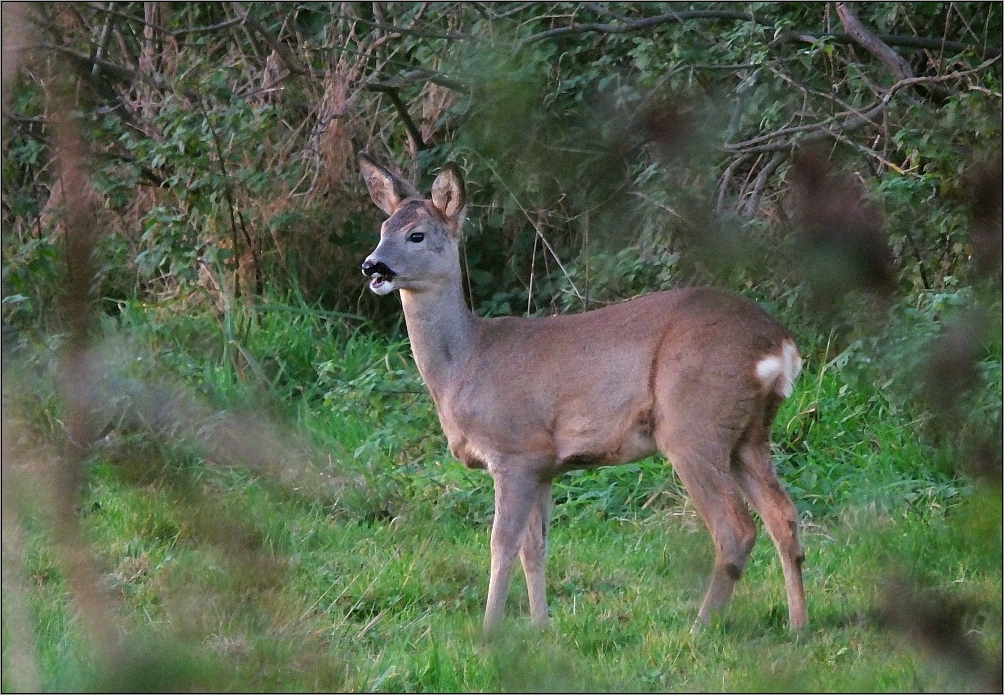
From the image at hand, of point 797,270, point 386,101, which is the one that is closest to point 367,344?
point 386,101

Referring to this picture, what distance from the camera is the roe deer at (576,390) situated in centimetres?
441

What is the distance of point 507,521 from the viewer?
463 cm

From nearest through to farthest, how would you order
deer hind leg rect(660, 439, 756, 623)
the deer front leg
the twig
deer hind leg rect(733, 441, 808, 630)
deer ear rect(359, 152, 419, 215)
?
the twig, deer hind leg rect(660, 439, 756, 623), deer hind leg rect(733, 441, 808, 630), the deer front leg, deer ear rect(359, 152, 419, 215)

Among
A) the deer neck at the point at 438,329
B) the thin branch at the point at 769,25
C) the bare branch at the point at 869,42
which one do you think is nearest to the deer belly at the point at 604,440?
the deer neck at the point at 438,329

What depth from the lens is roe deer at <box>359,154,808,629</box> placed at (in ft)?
14.5

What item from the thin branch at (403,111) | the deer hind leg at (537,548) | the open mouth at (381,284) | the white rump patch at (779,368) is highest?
the thin branch at (403,111)

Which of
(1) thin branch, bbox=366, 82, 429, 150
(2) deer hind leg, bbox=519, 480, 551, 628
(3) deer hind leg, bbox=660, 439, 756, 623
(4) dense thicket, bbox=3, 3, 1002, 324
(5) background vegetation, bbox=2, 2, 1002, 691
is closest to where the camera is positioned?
(5) background vegetation, bbox=2, 2, 1002, 691

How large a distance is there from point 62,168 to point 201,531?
26 centimetres

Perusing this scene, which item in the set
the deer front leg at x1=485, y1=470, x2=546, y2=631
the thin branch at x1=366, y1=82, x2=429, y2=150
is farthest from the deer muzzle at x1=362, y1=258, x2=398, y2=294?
the thin branch at x1=366, y1=82, x2=429, y2=150

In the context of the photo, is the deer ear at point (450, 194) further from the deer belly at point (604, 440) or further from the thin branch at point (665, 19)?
the deer belly at point (604, 440)

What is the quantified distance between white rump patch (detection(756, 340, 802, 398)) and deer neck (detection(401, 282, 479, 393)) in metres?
1.27

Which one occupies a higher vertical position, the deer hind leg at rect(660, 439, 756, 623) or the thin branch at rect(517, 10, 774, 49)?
the thin branch at rect(517, 10, 774, 49)

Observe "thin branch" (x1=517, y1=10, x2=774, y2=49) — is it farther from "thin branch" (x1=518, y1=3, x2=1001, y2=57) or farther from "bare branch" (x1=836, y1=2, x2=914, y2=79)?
"bare branch" (x1=836, y1=2, x2=914, y2=79)

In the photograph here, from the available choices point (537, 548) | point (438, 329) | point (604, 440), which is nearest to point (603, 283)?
point (604, 440)
